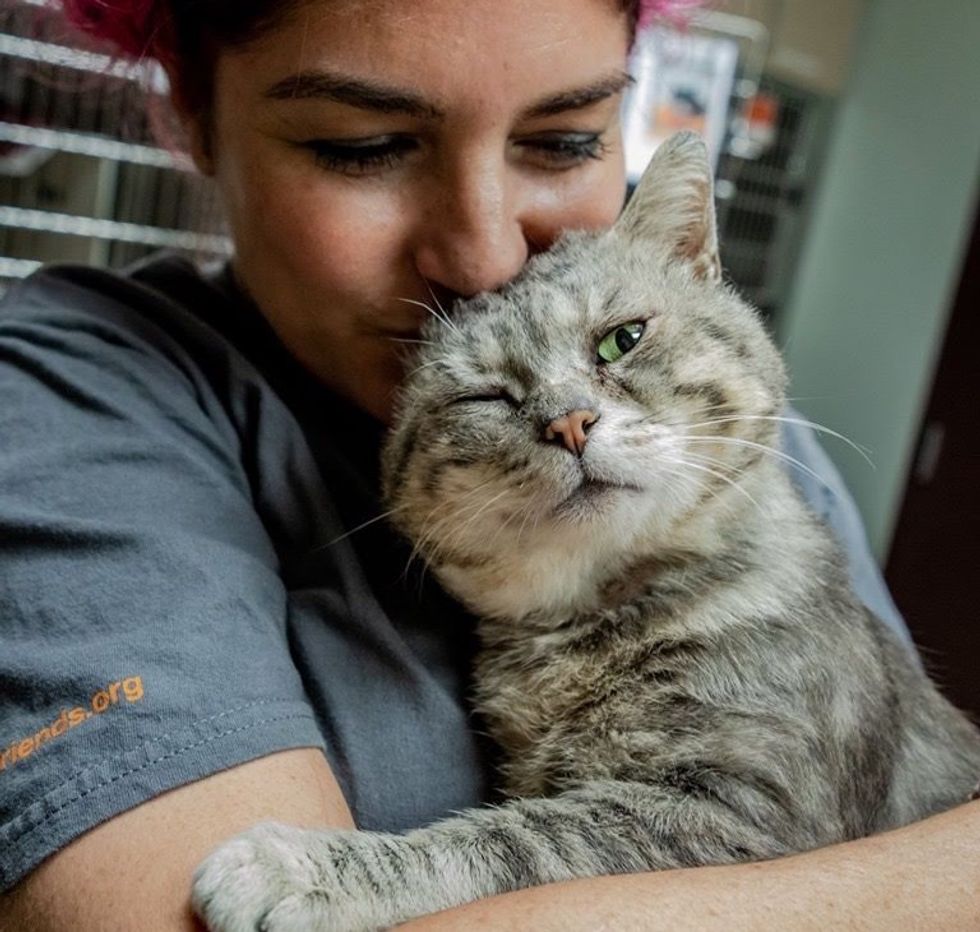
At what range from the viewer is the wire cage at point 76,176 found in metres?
1.90

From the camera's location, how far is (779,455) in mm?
1114

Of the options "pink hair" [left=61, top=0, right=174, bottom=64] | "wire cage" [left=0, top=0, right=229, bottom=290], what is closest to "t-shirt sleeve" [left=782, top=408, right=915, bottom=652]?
"pink hair" [left=61, top=0, right=174, bottom=64]

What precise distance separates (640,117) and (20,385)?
1895mm

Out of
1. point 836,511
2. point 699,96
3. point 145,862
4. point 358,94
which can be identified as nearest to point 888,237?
point 699,96

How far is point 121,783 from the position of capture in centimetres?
76

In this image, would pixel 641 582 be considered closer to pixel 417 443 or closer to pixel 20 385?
pixel 417 443

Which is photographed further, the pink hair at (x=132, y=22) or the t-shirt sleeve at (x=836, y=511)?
the t-shirt sleeve at (x=836, y=511)

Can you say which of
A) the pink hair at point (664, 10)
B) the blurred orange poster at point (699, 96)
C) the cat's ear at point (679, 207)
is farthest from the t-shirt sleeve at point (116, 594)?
the blurred orange poster at point (699, 96)

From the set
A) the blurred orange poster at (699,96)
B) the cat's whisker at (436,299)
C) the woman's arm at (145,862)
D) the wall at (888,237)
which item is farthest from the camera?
the wall at (888,237)

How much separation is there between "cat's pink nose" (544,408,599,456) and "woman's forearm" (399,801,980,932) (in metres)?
0.39

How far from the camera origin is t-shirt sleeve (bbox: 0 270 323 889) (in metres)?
0.77

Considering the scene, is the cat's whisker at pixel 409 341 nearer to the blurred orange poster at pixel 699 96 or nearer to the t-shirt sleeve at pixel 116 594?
the t-shirt sleeve at pixel 116 594

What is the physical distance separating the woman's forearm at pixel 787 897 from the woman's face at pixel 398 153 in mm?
595

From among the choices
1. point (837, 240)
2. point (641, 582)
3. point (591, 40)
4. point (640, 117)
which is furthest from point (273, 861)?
point (837, 240)
